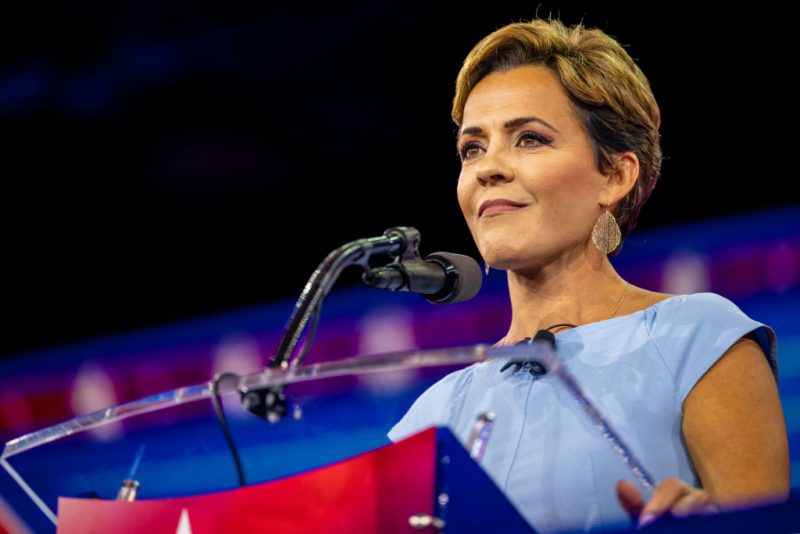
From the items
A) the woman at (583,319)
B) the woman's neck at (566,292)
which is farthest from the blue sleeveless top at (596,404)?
the woman's neck at (566,292)

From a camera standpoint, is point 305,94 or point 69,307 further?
point 69,307

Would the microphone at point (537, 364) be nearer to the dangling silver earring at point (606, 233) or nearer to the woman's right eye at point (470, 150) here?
the dangling silver earring at point (606, 233)

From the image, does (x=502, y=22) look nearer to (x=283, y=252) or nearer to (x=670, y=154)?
(x=670, y=154)

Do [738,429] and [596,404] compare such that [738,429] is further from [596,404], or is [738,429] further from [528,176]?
[528,176]

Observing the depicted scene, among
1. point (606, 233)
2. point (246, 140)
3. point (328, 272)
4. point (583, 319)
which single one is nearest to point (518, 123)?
point (606, 233)

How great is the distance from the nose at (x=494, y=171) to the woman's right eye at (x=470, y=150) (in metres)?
0.09

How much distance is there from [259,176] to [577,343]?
218cm

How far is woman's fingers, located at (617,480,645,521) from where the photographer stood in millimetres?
1060

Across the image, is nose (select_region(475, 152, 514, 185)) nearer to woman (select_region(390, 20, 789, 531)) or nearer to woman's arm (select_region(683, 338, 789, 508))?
woman (select_region(390, 20, 789, 531))

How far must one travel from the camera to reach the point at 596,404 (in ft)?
5.31

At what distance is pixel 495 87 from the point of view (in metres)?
2.08

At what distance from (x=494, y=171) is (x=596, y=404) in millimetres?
549

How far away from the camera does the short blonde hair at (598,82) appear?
6.66 feet

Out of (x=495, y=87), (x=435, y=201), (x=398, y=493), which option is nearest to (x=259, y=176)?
(x=435, y=201)
